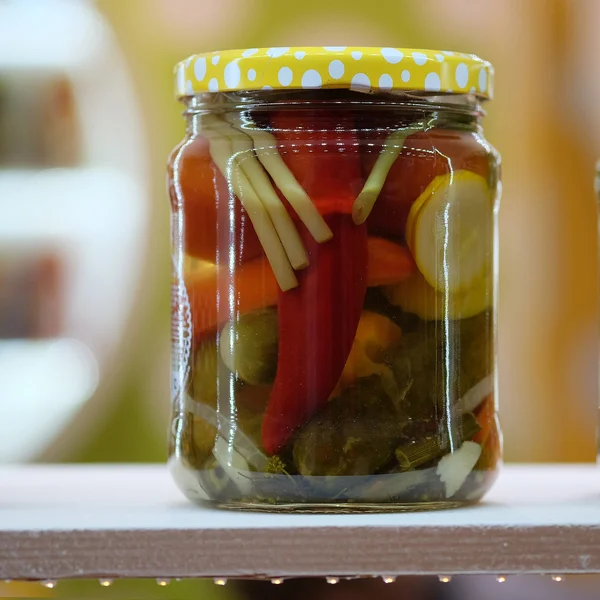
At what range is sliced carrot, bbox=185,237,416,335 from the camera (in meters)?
0.52

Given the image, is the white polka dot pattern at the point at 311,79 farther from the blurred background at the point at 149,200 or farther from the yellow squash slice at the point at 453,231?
the blurred background at the point at 149,200

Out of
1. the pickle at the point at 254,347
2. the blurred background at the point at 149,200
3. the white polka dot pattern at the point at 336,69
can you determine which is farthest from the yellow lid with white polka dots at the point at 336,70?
the blurred background at the point at 149,200

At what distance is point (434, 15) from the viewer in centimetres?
161

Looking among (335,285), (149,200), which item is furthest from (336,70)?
(149,200)

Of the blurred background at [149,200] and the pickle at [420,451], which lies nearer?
the pickle at [420,451]

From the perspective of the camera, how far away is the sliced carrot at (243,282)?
0.52 meters

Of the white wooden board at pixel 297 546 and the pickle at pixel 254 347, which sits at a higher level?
the pickle at pixel 254 347

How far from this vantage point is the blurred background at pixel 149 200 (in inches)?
61.3

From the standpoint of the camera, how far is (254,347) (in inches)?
20.7

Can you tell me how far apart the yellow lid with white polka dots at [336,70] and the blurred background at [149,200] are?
105 centimetres

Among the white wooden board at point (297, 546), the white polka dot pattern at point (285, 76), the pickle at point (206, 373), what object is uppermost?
the white polka dot pattern at point (285, 76)

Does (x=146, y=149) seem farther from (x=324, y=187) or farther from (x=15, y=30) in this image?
(x=324, y=187)

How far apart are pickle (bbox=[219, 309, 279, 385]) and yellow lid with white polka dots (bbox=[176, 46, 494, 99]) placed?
0.11m

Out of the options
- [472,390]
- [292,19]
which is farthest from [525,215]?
[472,390]
